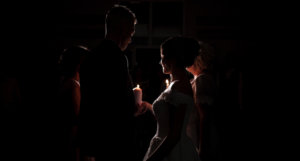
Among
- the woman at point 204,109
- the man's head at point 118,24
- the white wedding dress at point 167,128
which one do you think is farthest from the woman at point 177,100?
the man's head at point 118,24

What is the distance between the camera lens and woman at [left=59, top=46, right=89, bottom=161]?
4.97 ft

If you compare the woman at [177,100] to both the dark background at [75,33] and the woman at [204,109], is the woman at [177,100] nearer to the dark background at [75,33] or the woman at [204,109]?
the woman at [204,109]

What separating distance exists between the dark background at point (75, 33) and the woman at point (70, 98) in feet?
15.3

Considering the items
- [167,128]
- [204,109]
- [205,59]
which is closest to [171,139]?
[167,128]

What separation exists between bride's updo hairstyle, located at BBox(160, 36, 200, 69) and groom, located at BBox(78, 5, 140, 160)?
293mm

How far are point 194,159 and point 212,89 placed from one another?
510 mm

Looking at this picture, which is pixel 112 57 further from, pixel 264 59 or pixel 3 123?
pixel 264 59

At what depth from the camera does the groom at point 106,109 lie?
3.67 feet

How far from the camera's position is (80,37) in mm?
6621

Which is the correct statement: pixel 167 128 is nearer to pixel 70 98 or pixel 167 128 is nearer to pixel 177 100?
pixel 177 100

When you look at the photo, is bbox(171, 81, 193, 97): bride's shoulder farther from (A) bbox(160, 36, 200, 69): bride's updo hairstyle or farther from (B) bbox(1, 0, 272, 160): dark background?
(B) bbox(1, 0, 272, 160): dark background

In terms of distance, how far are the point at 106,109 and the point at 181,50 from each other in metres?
0.55

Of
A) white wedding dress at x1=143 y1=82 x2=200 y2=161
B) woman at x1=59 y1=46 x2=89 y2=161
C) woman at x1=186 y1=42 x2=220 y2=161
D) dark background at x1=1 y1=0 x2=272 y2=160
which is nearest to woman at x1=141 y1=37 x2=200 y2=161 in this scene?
white wedding dress at x1=143 y1=82 x2=200 y2=161

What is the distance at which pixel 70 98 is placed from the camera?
5.09 feet
